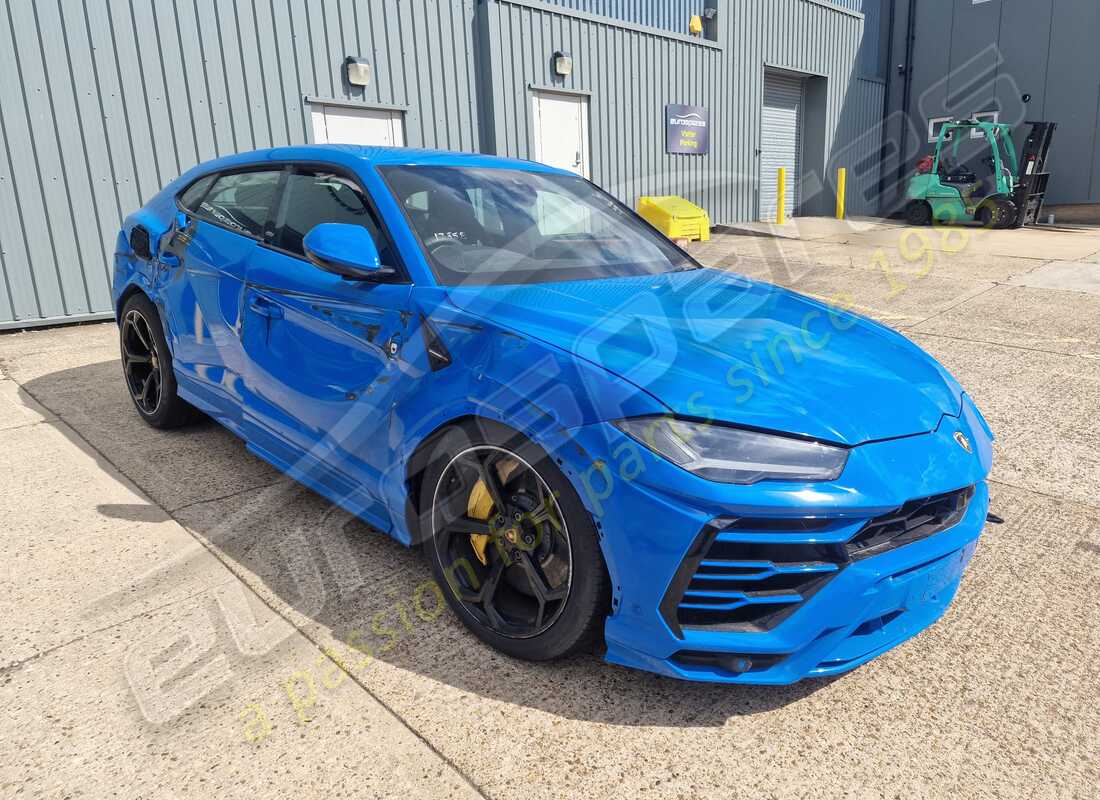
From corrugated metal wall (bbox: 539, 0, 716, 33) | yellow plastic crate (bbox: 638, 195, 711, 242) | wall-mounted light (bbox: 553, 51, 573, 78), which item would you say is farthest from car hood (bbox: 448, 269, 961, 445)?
corrugated metal wall (bbox: 539, 0, 716, 33)

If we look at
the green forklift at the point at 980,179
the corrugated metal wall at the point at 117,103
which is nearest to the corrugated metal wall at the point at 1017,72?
the green forklift at the point at 980,179

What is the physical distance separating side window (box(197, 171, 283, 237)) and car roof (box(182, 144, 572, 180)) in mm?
91

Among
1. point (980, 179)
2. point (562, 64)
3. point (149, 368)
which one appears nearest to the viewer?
point (149, 368)

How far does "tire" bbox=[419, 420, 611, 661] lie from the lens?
6.36 ft

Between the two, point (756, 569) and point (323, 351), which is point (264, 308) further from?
point (756, 569)

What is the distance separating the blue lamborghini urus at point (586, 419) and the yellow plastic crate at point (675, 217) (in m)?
9.14

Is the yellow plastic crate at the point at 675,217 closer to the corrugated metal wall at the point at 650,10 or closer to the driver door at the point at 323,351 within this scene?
the corrugated metal wall at the point at 650,10

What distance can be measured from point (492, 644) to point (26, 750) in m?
1.20

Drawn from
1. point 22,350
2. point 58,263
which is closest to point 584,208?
point 22,350

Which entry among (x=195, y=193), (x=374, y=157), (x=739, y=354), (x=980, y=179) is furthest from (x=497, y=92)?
(x=980, y=179)

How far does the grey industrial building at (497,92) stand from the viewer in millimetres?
6992

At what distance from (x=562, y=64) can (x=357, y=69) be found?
3.60 metres

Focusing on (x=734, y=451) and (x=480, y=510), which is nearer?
(x=734, y=451)

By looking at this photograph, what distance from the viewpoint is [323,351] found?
265 centimetres
